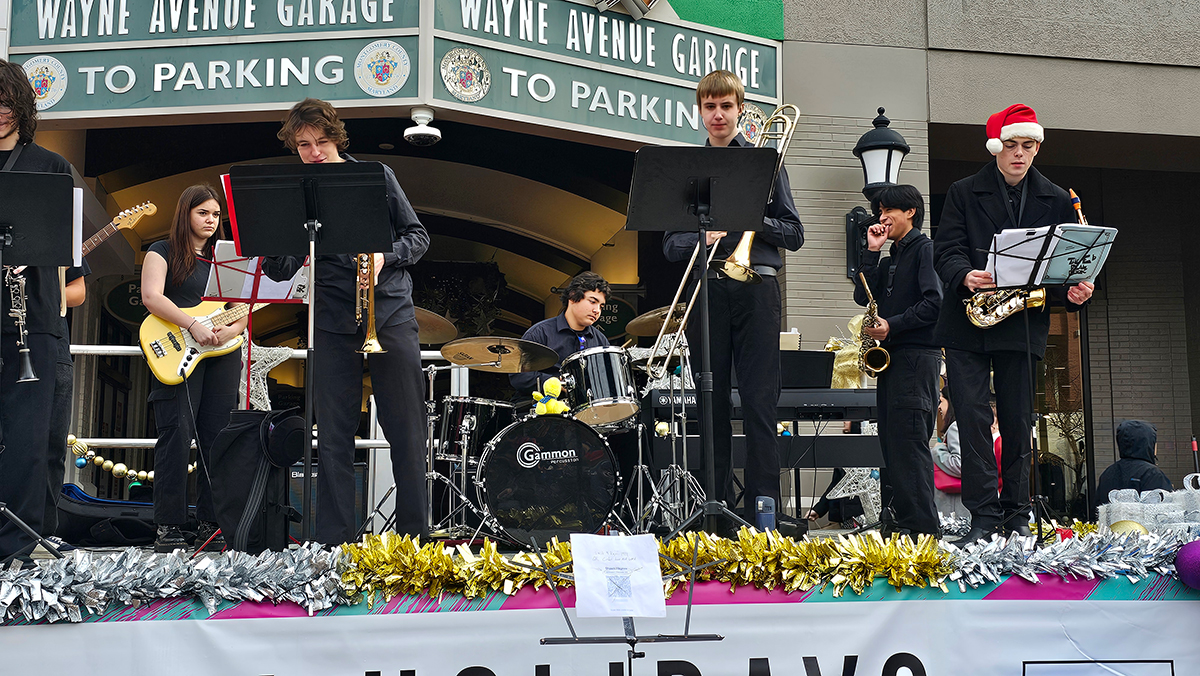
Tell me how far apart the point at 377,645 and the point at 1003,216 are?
10.8 ft

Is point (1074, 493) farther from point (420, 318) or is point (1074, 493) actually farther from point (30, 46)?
point (30, 46)

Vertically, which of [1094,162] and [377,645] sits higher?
[1094,162]

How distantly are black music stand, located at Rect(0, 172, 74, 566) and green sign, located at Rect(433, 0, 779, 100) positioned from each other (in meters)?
4.50

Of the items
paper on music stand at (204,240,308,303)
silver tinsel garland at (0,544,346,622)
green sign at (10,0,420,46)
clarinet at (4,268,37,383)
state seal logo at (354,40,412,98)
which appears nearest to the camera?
silver tinsel garland at (0,544,346,622)

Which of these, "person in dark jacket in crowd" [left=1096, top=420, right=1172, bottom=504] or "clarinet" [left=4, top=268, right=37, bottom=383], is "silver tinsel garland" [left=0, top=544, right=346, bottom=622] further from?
"person in dark jacket in crowd" [left=1096, top=420, right=1172, bottom=504]

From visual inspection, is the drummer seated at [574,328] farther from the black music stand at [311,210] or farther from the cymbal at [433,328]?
the black music stand at [311,210]

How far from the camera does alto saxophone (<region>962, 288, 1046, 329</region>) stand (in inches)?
182

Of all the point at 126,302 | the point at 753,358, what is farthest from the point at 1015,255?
the point at 126,302

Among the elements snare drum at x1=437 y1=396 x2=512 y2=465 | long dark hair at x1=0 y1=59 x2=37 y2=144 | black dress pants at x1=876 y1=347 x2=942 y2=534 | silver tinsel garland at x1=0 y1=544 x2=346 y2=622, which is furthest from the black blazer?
long dark hair at x1=0 y1=59 x2=37 y2=144

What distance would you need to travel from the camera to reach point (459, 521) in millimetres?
6637

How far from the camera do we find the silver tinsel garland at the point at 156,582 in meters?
3.17

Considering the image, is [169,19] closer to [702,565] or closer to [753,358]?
[753,358]

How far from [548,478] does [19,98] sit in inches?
122

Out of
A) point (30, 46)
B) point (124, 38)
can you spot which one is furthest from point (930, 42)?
point (30, 46)
